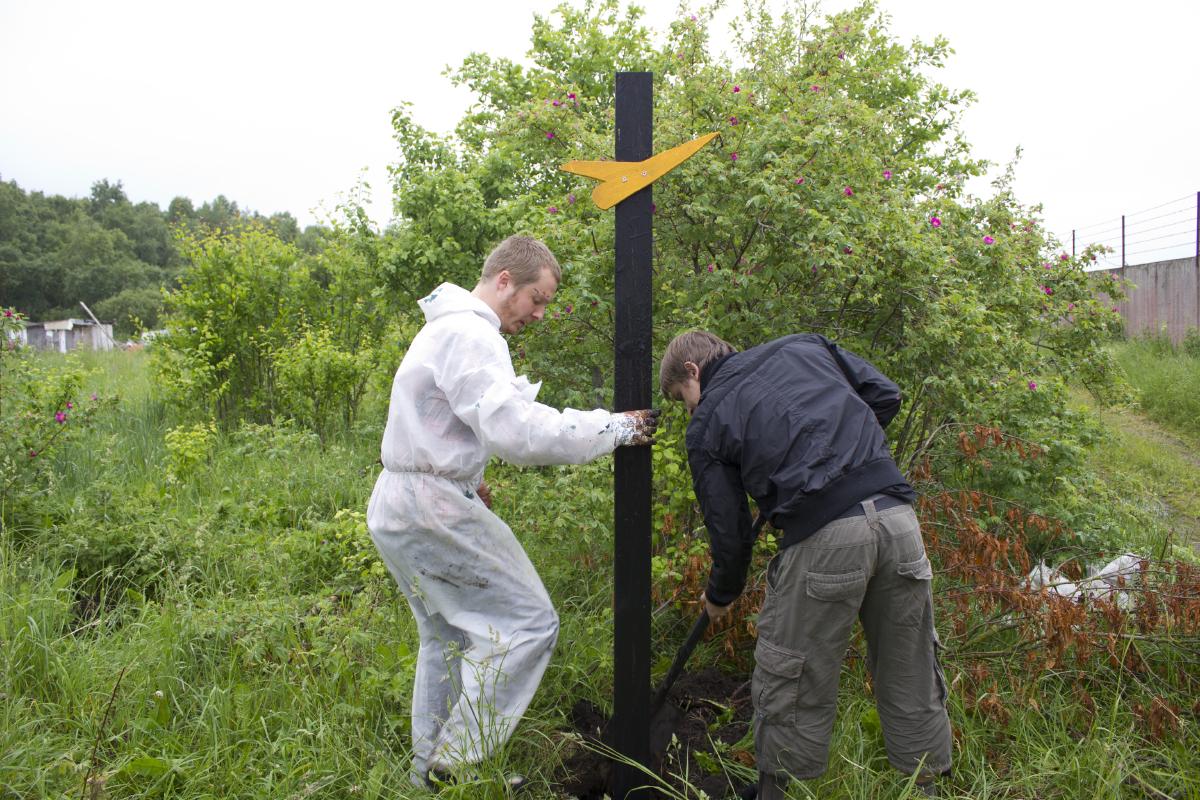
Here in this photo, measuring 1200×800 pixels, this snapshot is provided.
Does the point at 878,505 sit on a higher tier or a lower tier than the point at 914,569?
higher

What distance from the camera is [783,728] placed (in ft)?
7.88

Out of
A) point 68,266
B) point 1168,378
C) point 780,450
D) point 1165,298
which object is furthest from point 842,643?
point 68,266

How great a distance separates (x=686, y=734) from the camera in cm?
297

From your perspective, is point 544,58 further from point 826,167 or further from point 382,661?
point 382,661

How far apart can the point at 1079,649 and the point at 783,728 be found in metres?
1.27

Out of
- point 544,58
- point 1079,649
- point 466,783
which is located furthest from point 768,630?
point 544,58

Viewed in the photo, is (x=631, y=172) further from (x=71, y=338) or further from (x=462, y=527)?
(x=71, y=338)

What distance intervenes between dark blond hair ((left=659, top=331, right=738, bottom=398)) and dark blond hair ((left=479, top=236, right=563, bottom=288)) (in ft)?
1.55

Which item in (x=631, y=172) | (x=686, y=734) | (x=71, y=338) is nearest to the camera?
(x=631, y=172)

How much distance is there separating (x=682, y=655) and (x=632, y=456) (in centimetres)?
81

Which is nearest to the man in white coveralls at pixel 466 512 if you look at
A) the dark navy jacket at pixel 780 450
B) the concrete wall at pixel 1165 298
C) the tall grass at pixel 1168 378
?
the dark navy jacket at pixel 780 450

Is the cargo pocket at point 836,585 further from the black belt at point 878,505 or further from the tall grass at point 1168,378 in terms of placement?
the tall grass at point 1168,378

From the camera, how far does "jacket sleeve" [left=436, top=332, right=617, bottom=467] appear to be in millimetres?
2244

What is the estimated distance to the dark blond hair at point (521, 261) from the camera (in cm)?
255
